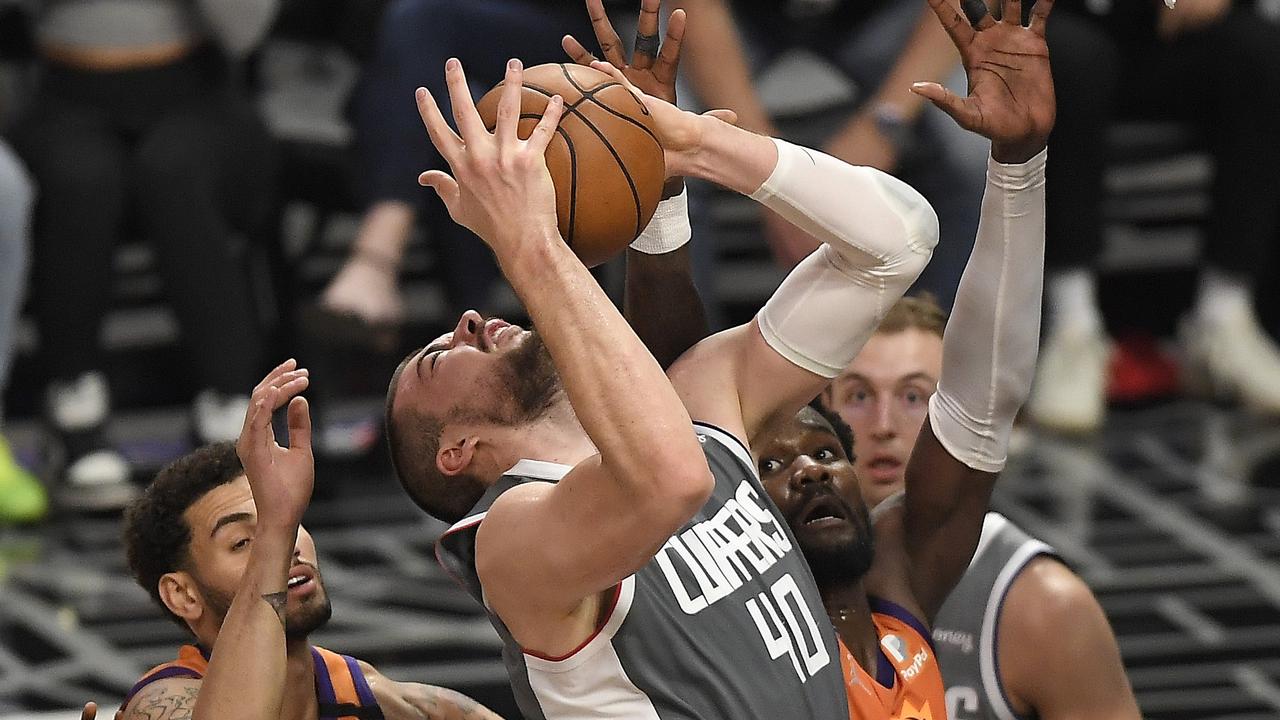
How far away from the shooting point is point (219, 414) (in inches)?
229

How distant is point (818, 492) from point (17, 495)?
131 inches

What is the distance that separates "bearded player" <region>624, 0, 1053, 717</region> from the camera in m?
2.93

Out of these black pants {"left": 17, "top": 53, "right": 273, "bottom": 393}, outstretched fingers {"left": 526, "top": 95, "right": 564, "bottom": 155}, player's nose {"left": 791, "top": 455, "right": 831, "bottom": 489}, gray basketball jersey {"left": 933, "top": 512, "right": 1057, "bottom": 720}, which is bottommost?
black pants {"left": 17, "top": 53, "right": 273, "bottom": 393}

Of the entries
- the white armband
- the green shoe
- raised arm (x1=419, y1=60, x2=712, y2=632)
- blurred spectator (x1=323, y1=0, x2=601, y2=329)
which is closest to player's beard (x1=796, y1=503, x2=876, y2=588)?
the white armband

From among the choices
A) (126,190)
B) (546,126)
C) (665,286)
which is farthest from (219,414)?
(546,126)

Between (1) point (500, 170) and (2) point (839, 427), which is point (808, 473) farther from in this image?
(1) point (500, 170)

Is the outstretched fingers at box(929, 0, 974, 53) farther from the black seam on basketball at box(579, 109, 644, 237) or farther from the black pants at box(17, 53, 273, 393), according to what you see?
the black pants at box(17, 53, 273, 393)

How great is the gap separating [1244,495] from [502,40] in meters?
2.67

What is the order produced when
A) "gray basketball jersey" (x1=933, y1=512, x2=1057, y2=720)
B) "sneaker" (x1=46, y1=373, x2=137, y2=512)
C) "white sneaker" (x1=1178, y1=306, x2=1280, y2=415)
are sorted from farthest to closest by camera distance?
"white sneaker" (x1=1178, y1=306, x2=1280, y2=415), "sneaker" (x1=46, y1=373, x2=137, y2=512), "gray basketball jersey" (x1=933, y1=512, x2=1057, y2=720)

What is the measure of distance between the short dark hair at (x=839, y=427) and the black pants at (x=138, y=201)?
2.81 meters

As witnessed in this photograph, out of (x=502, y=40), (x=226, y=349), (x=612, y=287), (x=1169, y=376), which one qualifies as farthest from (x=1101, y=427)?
(x=226, y=349)

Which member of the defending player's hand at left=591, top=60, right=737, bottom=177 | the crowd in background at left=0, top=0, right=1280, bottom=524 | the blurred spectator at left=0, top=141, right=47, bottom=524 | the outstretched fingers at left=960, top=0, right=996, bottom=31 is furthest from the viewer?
the blurred spectator at left=0, top=141, right=47, bottom=524

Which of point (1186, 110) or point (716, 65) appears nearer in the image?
point (716, 65)

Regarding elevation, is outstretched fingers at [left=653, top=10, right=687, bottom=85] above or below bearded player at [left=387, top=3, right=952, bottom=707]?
above
